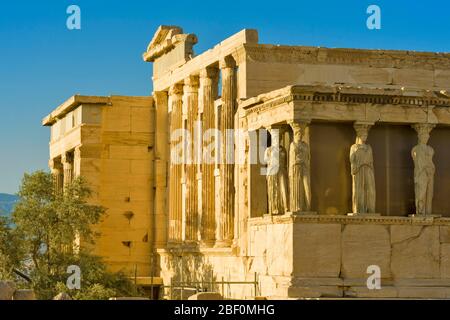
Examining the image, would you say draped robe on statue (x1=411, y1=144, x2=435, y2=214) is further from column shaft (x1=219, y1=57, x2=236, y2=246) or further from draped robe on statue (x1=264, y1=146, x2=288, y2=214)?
column shaft (x1=219, y1=57, x2=236, y2=246)

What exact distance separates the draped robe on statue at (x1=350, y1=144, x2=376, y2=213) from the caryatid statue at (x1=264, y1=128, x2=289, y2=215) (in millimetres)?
1270

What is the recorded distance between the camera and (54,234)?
2852cm

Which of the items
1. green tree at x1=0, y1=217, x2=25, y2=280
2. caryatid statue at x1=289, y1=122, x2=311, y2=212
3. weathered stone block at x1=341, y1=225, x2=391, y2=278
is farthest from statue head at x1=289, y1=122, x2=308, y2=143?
green tree at x1=0, y1=217, x2=25, y2=280

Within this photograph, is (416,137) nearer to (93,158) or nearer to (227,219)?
(227,219)

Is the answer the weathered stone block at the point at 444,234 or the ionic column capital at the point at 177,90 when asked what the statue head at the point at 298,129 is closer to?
the weathered stone block at the point at 444,234

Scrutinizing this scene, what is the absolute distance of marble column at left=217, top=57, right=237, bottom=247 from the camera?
2917 centimetres

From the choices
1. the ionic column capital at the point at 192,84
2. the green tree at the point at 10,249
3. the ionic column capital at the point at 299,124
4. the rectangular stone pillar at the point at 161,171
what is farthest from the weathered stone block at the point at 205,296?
the rectangular stone pillar at the point at 161,171

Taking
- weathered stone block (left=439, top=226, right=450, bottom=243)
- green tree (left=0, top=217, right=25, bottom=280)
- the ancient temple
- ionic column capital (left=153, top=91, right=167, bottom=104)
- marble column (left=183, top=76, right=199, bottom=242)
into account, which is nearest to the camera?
the ancient temple

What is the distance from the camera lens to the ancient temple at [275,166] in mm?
22078

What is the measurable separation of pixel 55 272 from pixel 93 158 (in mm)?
7414

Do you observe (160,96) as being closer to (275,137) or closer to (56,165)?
(56,165)

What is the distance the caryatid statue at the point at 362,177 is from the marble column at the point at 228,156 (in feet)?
23.3

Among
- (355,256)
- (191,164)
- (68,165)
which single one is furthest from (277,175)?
(68,165)

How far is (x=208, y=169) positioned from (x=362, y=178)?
9.42 m
